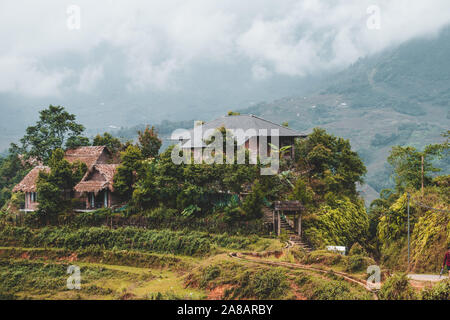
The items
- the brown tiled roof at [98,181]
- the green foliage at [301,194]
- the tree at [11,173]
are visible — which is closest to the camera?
the green foliage at [301,194]

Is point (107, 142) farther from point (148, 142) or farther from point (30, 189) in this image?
point (30, 189)

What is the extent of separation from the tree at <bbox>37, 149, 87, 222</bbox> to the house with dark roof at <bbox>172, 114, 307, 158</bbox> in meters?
7.26

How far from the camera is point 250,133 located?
26.7 m

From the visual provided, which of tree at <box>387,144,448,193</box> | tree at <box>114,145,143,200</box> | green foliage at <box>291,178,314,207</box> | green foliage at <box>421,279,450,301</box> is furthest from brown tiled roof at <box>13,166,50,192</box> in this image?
green foliage at <box>421,279,450,301</box>

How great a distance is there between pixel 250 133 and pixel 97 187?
33.1ft

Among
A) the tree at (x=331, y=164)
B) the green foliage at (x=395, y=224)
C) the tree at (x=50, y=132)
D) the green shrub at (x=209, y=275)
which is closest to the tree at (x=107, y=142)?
the tree at (x=50, y=132)

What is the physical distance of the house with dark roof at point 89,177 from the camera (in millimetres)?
25250

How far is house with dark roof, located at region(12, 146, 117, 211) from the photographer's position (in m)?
25.2

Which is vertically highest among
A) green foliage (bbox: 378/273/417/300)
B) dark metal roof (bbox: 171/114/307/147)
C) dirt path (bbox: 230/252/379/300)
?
dark metal roof (bbox: 171/114/307/147)

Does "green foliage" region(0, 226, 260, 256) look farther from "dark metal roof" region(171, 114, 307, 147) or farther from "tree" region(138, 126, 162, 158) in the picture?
"tree" region(138, 126, 162, 158)

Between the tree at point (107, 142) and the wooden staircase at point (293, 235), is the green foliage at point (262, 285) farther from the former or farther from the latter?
the tree at point (107, 142)

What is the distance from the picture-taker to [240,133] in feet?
88.5

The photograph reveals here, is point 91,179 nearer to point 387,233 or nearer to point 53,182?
point 53,182

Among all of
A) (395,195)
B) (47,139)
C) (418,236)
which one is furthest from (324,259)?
(47,139)
